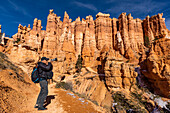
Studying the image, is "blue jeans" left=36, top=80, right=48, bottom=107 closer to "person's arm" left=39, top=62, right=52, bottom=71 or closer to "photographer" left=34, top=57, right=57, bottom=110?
"photographer" left=34, top=57, right=57, bottom=110

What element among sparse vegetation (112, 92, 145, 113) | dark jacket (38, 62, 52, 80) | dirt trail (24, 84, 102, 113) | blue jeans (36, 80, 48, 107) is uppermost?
dark jacket (38, 62, 52, 80)

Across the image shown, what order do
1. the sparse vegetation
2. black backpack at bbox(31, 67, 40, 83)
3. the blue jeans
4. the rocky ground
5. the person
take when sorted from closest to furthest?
the rocky ground, the blue jeans, the person, black backpack at bbox(31, 67, 40, 83), the sparse vegetation

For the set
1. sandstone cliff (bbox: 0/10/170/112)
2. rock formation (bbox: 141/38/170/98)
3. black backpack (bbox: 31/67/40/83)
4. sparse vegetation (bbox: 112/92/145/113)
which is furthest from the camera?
sandstone cliff (bbox: 0/10/170/112)

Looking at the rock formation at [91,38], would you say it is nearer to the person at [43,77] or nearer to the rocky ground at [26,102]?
the rocky ground at [26,102]

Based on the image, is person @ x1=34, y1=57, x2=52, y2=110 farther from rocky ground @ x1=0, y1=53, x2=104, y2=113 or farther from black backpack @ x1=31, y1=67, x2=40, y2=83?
rocky ground @ x1=0, y1=53, x2=104, y2=113

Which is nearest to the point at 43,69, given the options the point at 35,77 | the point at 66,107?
the point at 35,77

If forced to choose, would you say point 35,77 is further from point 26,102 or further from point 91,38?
point 91,38

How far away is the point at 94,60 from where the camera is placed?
34562mm

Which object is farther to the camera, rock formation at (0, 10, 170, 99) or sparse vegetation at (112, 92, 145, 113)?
rock formation at (0, 10, 170, 99)

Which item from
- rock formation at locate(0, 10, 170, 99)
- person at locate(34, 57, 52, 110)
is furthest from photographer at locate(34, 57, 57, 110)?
rock formation at locate(0, 10, 170, 99)

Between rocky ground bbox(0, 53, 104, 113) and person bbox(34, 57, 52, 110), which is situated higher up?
person bbox(34, 57, 52, 110)

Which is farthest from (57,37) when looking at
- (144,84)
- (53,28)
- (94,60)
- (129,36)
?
(144,84)

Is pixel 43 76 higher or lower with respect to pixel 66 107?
higher

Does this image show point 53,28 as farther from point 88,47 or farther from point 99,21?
point 99,21
